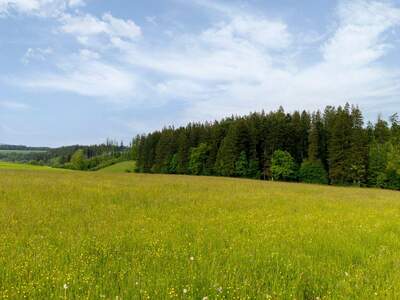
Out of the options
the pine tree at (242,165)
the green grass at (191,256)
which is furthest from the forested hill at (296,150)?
the green grass at (191,256)

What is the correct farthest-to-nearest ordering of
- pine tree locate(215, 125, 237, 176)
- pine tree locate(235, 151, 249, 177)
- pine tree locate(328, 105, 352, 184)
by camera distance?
1. pine tree locate(215, 125, 237, 176)
2. pine tree locate(235, 151, 249, 177)
3. pine tree locate(328, 105, 352, 184)

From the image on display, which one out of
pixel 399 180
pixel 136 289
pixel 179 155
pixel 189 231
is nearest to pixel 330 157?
pixel 399 180

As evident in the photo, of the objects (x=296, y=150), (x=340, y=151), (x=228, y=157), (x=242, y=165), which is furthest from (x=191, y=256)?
(x=296, y=150)

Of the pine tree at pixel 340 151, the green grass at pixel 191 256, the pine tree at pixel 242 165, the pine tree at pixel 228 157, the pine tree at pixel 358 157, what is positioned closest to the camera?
the green grass at pixel 191 256

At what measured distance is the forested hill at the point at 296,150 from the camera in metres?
55.5

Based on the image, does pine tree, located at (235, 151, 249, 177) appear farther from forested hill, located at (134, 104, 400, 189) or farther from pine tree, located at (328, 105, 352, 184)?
pine tree, located at (328, 105, 352, 184)

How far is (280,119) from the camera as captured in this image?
6831 centimetres

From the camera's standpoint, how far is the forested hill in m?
55.5

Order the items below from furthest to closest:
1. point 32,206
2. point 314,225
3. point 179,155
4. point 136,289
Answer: point 179,155
point 32,206
point 314,225
point 136,289

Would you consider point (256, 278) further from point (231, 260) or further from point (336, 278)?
point (336, 278)

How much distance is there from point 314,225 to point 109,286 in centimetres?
707

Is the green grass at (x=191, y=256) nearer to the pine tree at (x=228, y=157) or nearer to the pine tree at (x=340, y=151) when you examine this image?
the pine tree at (x=340, y=151)

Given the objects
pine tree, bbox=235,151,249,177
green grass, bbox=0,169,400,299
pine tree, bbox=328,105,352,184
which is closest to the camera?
green grass, bbox=0,169,400,299

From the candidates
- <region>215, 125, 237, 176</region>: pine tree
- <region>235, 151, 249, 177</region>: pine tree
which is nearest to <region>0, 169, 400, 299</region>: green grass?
<region>235, 151, 249, 177</region>: pine tree
